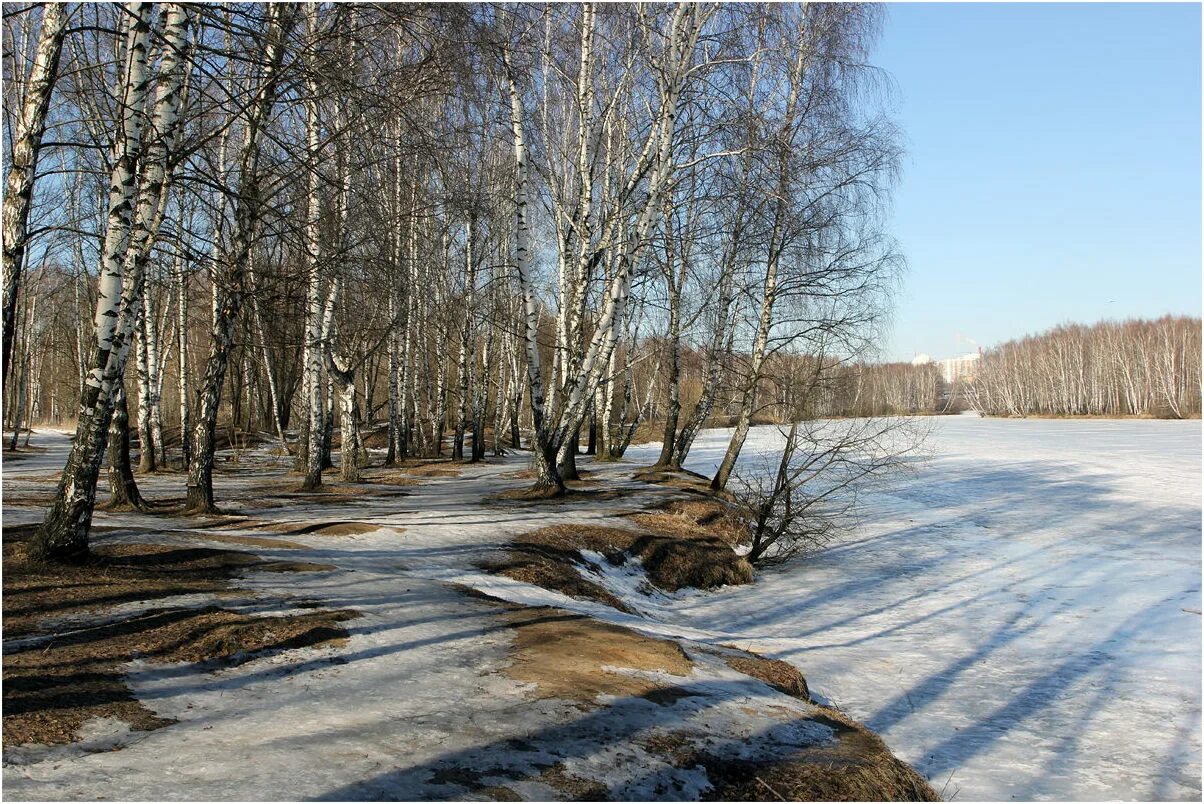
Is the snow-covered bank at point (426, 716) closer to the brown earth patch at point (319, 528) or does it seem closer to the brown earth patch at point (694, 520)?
the brown earth patch at point (319, 528)

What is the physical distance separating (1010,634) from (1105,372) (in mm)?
82039

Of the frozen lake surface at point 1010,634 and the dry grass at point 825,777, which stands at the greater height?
the dry grass at point 825,777

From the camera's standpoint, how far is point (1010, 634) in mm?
11164

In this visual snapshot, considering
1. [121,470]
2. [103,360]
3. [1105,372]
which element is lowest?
[121,470]

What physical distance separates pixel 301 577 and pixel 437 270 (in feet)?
58.5

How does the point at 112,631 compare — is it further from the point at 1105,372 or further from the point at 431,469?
the point at 1105,372

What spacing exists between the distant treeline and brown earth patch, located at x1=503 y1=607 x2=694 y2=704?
75147 millimetres

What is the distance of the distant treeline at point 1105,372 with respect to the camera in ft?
240

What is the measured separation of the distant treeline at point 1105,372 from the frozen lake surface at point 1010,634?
6059 cm

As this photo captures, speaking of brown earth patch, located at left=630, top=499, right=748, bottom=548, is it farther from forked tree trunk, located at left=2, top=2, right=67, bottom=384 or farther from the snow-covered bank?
forked tree trunk, located at left=2, top=2, right=67, bottom=384

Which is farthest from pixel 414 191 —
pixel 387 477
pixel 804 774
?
pixel 804 774

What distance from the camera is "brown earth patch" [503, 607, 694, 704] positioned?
5863 mm

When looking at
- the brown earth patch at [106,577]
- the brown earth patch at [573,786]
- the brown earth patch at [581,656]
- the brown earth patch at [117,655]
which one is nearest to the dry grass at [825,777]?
the brown earth patch at [573,786]

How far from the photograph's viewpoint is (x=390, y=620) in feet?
22.4
